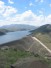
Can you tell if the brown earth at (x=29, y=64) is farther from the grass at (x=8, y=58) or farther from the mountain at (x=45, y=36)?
the mountain at (x=45, y=36)

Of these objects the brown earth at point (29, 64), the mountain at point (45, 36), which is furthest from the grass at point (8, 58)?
the mountain at point (45, 36)

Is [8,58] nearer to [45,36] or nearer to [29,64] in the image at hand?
[29,64]

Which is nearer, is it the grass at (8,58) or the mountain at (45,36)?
the grass at (8,58)

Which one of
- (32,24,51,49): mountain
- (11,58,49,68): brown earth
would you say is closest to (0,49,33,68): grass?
(11,58,49,68): brown earth

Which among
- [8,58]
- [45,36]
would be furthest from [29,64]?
[45,36]

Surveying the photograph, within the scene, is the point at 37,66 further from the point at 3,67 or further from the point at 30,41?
the point at 30,41

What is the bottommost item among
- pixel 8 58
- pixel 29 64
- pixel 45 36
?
pixel 29 64

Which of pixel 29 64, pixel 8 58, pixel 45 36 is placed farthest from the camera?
pixel 45 36

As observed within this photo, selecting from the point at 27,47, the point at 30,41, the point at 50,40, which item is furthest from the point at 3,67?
the point at 50,40

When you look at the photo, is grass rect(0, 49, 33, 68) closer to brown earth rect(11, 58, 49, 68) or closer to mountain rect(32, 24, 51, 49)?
brown earth rect(11, 58, 49, 68)

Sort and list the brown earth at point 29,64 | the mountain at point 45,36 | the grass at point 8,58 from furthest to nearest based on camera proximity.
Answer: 1. the mountain at point 45,36
2. the grass at point 8,58
3. the brown earth at point 29,64

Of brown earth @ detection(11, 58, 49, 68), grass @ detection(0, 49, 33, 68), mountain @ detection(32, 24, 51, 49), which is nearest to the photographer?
brown earth @ detection(11, 58, 49, 68)

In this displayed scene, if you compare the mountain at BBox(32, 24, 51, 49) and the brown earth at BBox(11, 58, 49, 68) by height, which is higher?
the mountain at BBox(32, 24, 51, 49)
